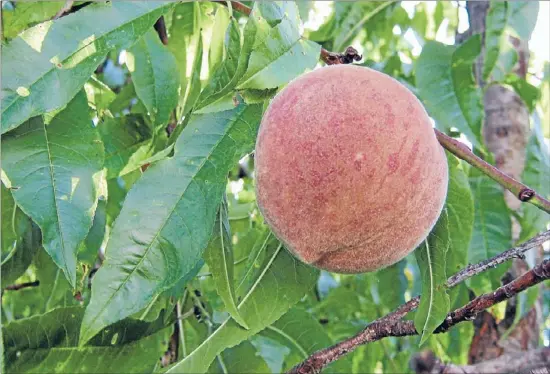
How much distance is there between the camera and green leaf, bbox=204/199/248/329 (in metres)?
1.23

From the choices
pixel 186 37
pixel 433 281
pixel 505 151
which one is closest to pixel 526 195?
pixel 433 281

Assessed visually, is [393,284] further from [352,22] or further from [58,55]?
[58,55]

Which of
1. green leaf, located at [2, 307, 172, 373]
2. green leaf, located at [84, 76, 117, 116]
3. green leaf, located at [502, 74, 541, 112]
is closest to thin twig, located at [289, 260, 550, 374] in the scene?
green leaf, located at [2, 307, 172, 373]

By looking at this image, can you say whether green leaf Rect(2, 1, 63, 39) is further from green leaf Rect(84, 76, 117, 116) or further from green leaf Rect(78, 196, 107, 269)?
green leaf Rect(78, 196, 107, 269)

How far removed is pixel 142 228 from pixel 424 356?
1.10 metres

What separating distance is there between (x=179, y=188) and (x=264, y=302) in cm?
38

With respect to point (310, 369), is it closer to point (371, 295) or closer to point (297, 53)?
point (297, 53)

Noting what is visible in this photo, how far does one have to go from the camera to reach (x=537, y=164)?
188 centimetres

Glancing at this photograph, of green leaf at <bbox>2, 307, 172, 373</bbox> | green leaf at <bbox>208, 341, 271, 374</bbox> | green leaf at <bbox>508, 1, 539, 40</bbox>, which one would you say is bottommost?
green leaf at <bbox>208, 341, 271, 374</bbox>

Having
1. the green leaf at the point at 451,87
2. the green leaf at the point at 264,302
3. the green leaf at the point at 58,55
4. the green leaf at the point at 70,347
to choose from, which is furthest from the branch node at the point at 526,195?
the green leaf at the point at 70,347

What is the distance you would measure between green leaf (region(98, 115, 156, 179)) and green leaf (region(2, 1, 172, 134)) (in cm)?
39

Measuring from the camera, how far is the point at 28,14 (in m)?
1.56

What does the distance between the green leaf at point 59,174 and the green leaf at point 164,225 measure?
0.39 ft

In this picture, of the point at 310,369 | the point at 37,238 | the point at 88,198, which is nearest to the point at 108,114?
the point at 37,238
